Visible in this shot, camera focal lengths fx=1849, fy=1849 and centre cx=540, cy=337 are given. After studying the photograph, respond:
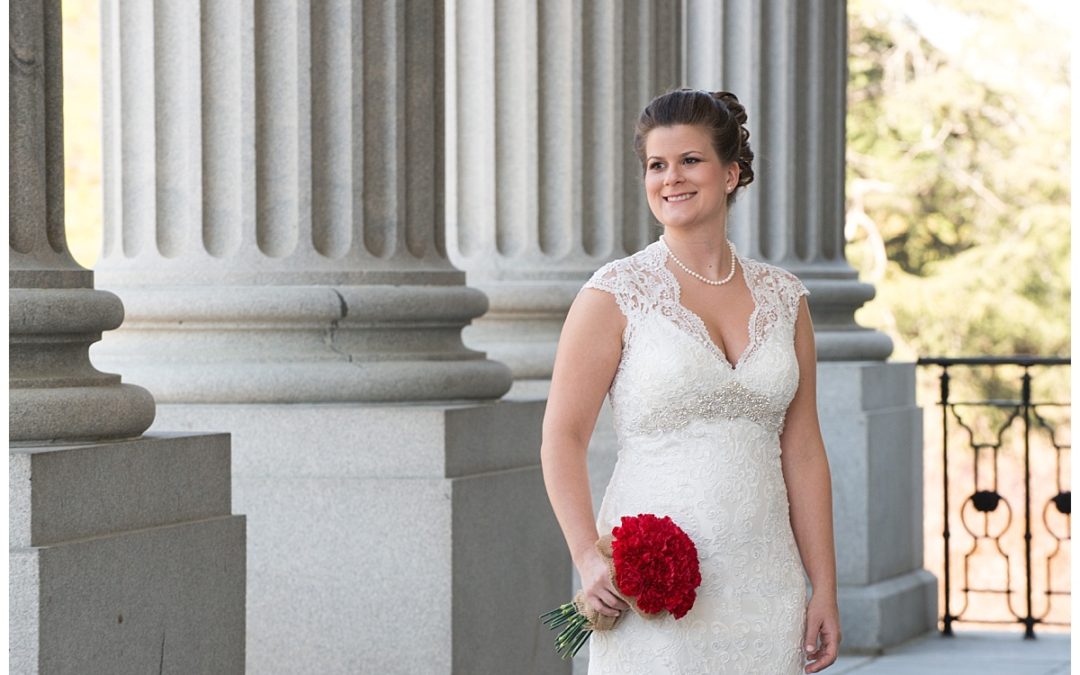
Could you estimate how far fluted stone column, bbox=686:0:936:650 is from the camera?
53.9 feet

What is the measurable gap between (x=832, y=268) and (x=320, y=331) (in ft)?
26.9

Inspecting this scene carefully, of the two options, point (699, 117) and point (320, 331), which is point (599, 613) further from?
point (320, 331)

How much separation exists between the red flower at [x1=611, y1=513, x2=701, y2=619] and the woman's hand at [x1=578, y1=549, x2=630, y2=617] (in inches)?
2.3

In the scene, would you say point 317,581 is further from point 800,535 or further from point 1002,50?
point 1002,50

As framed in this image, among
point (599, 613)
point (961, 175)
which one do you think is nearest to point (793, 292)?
point (599, 613)

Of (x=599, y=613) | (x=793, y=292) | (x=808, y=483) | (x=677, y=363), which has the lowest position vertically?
(x=599, y=613)

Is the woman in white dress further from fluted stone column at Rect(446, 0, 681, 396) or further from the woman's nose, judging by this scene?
fluted stone column at Rect(446, 0, 681, 396)

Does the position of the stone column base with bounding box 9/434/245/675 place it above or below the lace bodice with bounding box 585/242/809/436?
below

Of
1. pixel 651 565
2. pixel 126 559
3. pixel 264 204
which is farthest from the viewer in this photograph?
pixel 264 204

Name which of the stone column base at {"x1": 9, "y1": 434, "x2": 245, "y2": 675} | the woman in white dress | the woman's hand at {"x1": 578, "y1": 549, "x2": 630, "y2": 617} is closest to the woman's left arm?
the woman in white dress

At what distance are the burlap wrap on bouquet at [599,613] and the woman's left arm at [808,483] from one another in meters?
0.74

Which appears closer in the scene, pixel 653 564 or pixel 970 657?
pixel 653 564

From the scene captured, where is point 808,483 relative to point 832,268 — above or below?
below

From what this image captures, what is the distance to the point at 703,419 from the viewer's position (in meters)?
6.88
